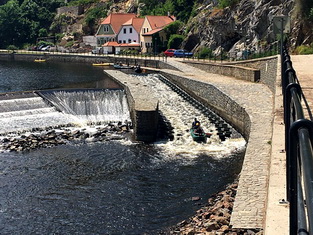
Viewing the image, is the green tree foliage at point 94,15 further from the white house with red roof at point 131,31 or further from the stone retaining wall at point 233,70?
the stone retaining wall at point 233,70

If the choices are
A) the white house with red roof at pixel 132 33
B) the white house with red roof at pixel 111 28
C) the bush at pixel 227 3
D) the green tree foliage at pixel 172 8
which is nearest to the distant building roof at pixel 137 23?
the white house with red roof at pixel 132 33

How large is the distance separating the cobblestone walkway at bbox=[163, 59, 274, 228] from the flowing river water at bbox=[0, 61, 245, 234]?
80.8 inches

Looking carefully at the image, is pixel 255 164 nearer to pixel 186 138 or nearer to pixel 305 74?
pixel 186 138

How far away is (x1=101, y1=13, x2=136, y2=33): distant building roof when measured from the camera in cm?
8838

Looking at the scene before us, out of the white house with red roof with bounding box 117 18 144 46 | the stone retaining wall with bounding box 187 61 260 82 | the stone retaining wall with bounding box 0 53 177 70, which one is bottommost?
the stone retaining wall with bounding box 187 61 260 82

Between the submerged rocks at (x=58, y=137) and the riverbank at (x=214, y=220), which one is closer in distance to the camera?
the riverbank at (x=214, y=220)

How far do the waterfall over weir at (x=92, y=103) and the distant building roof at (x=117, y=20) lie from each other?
57.7 meters

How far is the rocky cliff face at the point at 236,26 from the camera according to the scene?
42.1m

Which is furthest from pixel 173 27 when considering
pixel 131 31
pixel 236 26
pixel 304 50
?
pixel 304 50

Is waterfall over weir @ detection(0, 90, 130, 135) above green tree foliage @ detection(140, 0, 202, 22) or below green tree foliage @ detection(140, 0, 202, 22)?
below

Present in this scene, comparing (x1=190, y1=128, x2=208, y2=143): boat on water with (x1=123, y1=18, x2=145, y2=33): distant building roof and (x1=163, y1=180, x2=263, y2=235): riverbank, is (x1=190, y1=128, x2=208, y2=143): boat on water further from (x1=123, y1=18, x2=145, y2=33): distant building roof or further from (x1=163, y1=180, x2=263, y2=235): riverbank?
(x1=123, y1=18, x2=145, y2=33): distant building roof

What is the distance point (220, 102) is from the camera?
27.3m

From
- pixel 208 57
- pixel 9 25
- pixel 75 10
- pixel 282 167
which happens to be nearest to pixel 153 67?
pixel 208 57

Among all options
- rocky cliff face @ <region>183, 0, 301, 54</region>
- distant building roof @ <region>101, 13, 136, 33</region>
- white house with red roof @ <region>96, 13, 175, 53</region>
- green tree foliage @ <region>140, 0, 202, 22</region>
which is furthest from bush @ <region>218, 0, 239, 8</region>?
distant building roof @ <region>101, 13, 136, 33</region>
